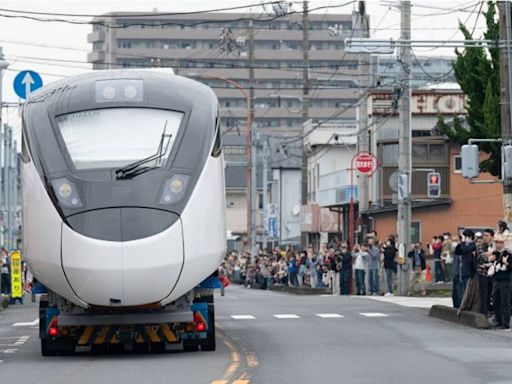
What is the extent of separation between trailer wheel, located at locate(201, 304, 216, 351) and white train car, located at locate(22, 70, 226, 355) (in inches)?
1.2

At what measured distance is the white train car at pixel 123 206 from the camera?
17.5 m

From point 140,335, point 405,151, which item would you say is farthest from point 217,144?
point 405,151

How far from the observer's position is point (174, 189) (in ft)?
58.8

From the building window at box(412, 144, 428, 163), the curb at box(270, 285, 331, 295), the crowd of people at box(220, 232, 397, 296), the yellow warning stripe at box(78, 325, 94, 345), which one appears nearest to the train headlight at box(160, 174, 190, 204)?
the yellow warning stripe at box(78, 325, 94, 345)

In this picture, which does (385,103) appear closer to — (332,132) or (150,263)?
(332,132)

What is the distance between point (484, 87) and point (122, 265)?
80.4ft

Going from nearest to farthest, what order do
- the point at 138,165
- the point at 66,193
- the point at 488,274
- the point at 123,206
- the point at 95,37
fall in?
the point at 123,206 < the point at 66,193 < the point at 138,165 < the point at 488,274 < the point at 95,37

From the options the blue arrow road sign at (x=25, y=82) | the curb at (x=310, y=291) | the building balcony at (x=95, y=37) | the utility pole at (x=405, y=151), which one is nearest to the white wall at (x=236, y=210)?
the building balcony at (x=95, y=37)

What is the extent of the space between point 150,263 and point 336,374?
2.89 meters

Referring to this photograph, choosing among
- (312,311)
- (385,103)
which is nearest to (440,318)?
(312,311)

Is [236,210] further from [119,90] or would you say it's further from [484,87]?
[119,90]

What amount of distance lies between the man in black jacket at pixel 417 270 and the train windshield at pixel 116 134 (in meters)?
22.3

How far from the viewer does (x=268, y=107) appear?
6206 inches

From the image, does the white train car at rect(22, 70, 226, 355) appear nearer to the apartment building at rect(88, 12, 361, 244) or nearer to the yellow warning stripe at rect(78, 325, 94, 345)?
the yellow warning stripe at rect(78, 325, 94, 345)
